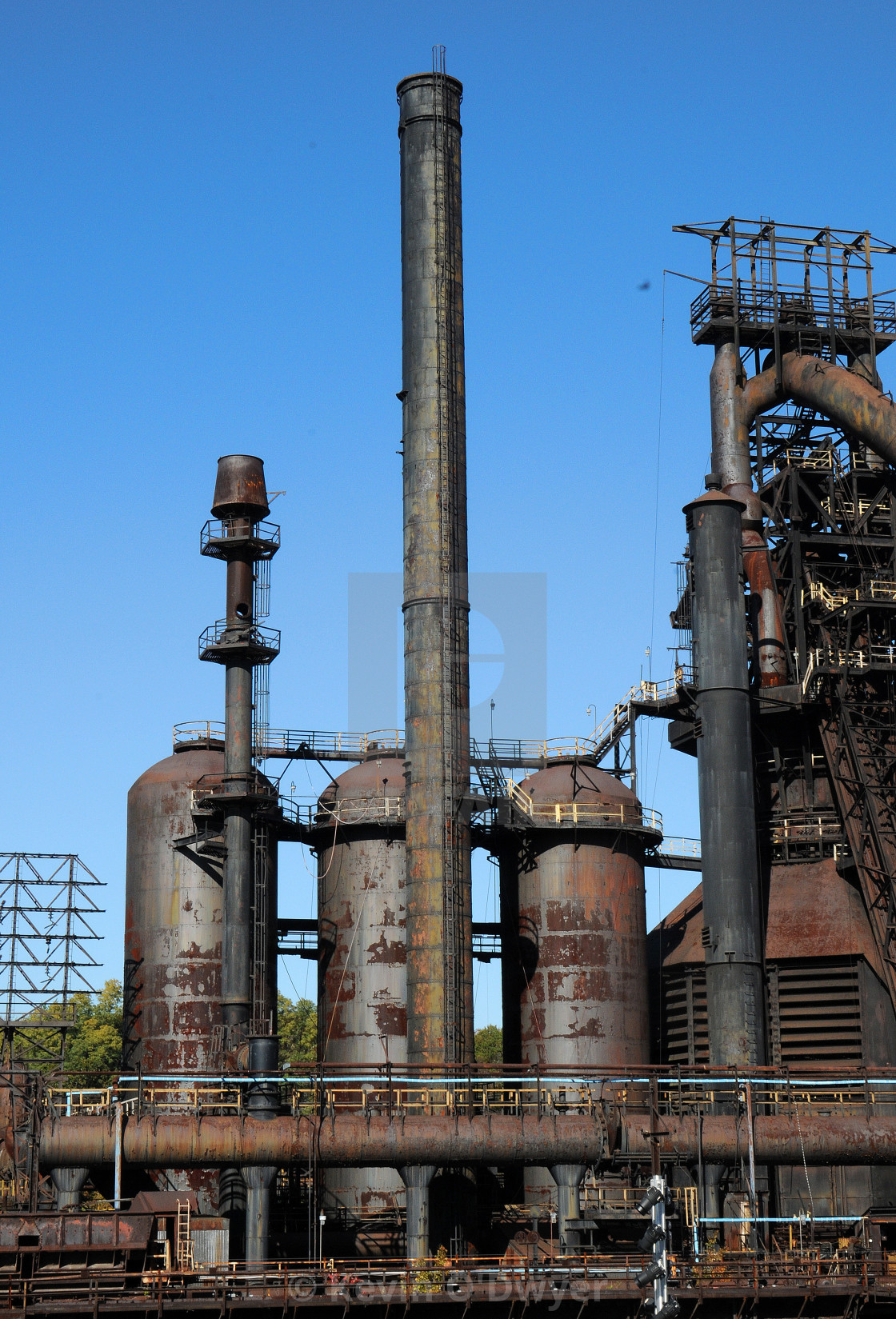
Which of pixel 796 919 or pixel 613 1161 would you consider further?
pixel 796 919

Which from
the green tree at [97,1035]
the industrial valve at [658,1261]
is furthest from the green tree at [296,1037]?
the industrial valve at [658,1261]

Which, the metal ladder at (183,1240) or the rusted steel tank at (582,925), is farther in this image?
the rusted steel tank at (582,925)

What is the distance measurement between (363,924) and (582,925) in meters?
7.21

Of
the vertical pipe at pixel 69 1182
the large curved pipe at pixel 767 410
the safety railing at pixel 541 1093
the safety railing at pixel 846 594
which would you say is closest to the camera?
the vertical pipe at pixel 69 1182

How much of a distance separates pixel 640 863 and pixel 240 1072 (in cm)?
1795

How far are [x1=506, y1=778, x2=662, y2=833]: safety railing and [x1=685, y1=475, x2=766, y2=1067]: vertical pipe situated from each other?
4263mm

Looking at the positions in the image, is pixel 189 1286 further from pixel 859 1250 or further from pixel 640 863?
pixel 640 863

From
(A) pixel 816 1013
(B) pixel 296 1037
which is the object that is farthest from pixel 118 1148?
(B) pixel 296 1037

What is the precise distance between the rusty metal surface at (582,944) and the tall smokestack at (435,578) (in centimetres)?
433

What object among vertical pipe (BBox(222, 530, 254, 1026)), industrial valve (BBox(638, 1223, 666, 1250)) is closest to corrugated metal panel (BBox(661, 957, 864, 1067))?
vertical pipe (BBox(222, 530, 254, 1026))

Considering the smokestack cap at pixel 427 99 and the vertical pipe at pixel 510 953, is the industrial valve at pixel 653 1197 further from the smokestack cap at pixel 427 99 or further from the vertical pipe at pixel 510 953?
the smokestack cap at pixel 427 99

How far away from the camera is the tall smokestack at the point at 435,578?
49.4 metres

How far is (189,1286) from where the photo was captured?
35.1 meters

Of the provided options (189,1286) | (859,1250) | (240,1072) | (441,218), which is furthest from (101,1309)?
(441,218)
